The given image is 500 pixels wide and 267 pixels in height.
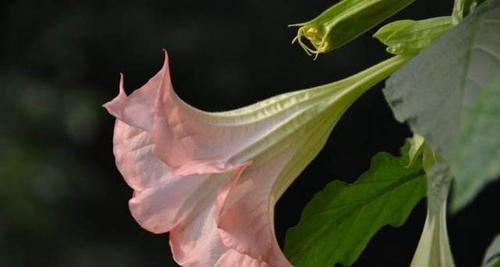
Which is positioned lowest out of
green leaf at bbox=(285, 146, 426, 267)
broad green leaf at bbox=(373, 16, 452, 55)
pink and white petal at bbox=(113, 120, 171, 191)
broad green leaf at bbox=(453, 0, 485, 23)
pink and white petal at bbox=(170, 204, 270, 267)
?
green leaf at bbox=(285, 146, 426, 267)

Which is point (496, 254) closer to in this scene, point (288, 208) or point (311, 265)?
point (311, 265)

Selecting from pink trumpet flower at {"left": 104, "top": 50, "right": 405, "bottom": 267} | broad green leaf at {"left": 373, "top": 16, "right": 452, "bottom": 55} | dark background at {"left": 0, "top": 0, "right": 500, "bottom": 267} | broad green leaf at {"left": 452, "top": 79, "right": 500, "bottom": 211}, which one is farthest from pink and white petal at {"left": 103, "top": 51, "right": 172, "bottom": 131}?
dark background at {"left": 0, "top": 0, "right": 500, "bottom": 267}

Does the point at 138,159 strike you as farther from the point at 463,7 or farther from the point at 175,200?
the point at 463,7

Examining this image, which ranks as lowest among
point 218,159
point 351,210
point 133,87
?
point 133,87

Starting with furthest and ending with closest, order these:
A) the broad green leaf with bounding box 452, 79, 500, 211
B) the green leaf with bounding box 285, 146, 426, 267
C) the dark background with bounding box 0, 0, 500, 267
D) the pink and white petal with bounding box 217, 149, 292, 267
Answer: the dark background with bounding box 0, 0, 500, 267, the green leaf with bounding box 285, 146, 426, 267, the pink and white petal with bounding box 217, 149, 292, 267, the broad green leaf with bounding box 452, 79, 500, 211

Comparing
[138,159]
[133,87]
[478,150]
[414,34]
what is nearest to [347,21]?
[414,34]

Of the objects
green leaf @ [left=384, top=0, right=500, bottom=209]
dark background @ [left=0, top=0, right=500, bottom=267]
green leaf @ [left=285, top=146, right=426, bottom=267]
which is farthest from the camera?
dark background @ [left=0, top=0, right=500, bottom=267]

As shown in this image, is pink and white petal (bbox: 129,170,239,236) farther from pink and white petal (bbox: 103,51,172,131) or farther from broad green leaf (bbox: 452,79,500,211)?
broad green leaf (bbox: 452,79,500,211)

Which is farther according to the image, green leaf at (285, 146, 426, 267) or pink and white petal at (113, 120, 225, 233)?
green leaf at (285, 146, 426, 267)
